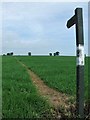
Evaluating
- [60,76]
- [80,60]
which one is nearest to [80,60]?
[80,60]

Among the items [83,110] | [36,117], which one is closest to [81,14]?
[83,110]

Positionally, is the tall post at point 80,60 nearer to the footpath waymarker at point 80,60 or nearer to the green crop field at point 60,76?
the footpath waymarker at point 80,60

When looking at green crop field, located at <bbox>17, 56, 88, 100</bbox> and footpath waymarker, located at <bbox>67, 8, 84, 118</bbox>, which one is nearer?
footpath waymarker, located at <bbox>67, 8, 84, 118</bbox>

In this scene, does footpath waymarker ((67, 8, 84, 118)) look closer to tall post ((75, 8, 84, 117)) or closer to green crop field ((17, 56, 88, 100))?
tall post ((75, 8, 84, 117))

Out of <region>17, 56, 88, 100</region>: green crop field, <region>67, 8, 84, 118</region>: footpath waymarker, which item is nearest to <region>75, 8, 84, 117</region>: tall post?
<region>67, 8, 84, 118</region>: footpath waymarker

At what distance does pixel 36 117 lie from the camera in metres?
8.48

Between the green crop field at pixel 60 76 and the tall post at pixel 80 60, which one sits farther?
the green crop field at pixel 60 76

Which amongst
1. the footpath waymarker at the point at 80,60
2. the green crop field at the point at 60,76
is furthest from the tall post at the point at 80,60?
the green crop field at the point at 60,76

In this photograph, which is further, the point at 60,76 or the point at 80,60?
the point at 60,76

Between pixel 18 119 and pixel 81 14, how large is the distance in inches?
99.6

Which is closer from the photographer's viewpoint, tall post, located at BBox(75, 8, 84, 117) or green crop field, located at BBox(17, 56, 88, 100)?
tall post, located at BBox(75, 8, 84, 117)

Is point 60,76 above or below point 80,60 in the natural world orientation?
below

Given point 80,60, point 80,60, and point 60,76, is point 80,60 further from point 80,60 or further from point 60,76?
point 60,76

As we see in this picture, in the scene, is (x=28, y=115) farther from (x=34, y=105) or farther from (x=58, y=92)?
(x=58, y=92)
